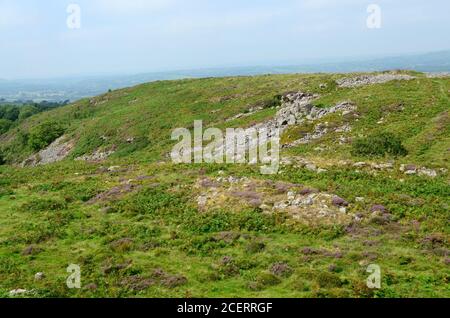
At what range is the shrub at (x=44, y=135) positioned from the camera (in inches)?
3356

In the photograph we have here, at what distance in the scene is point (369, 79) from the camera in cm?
7062

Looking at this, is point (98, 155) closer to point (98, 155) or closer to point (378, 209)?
point (98, 155)

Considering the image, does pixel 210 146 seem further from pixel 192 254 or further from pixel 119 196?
pixel 192 254

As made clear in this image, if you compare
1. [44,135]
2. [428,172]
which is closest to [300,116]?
[428,172]

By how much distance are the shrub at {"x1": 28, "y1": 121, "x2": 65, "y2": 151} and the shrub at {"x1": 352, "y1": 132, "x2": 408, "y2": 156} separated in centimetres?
6458

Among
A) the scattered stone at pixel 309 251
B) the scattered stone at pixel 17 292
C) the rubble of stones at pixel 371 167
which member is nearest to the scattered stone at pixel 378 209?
the scattered stone at pixel 309 251

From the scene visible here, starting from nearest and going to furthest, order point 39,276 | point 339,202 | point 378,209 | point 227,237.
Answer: point 39,276
point 227,237
point 378,209
point 339,202

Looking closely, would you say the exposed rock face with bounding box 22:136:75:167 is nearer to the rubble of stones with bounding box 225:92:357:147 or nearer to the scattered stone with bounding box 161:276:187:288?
the rubble of stones with bounding box 225:92:357:147

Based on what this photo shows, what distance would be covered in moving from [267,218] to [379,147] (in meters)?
18.2

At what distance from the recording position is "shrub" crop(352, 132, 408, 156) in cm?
3979

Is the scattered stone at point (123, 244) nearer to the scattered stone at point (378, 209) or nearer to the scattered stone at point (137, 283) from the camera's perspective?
the scattered stone at point (137, 283)

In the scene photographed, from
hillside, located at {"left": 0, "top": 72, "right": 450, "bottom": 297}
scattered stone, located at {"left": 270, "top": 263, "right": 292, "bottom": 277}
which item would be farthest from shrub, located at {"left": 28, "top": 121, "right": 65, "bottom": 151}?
scattered stone, located at {"left": 270, "top": 263, "right": 292, "bottom": 277}

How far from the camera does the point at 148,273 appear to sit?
20875mm
